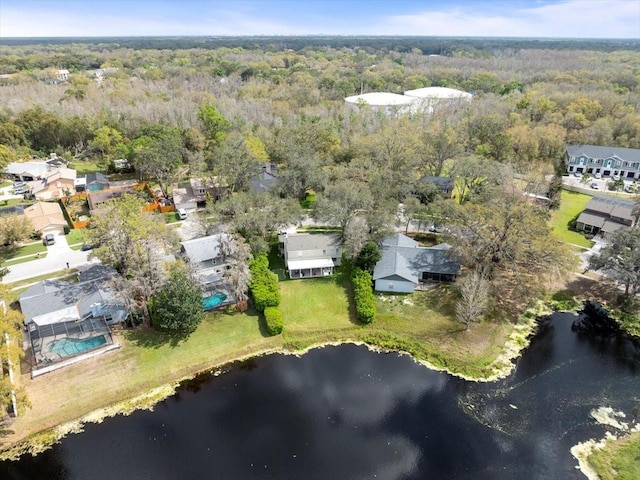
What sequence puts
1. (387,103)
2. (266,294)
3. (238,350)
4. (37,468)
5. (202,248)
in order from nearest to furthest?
(37,468) → (238,350) → (266,294) → (202,248) → (387,103)

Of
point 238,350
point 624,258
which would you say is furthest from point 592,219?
point 238,350

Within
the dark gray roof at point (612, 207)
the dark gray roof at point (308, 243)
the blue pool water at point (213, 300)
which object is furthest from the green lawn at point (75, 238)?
the dark gray roof at point (612, 207)

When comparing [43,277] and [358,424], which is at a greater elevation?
[43,277]

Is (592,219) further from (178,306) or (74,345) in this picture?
(74,345)

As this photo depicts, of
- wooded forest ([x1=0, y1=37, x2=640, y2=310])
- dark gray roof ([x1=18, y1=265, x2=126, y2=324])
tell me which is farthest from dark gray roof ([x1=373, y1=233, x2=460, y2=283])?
dark gray roof ([x1=18, y1=265, x2=126, y2=324])

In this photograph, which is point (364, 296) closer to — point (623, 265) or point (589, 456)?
point (589, 456)

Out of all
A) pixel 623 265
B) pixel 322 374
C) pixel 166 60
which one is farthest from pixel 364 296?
pixel 166 60
